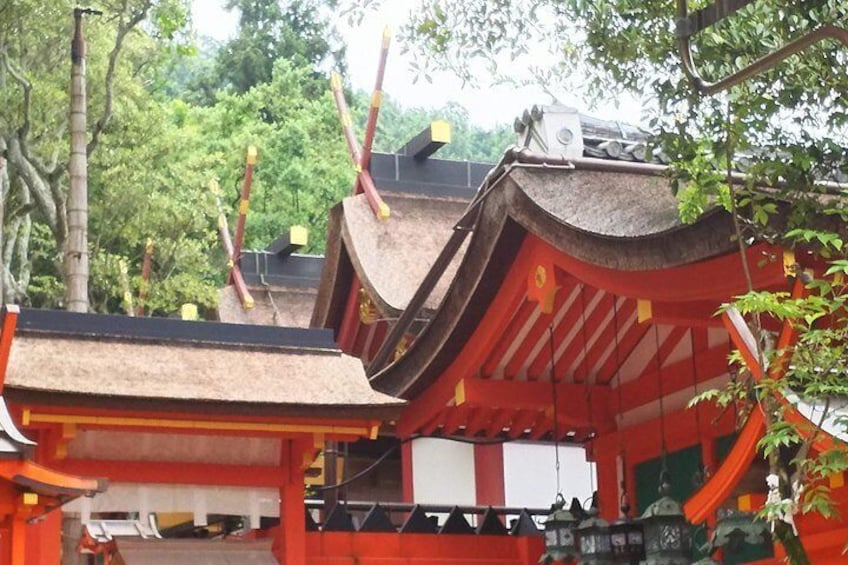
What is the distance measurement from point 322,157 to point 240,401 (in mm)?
21369

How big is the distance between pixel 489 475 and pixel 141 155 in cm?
799

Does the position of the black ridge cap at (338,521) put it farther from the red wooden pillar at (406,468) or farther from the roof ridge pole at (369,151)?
the roof ridge pole at (369,151)

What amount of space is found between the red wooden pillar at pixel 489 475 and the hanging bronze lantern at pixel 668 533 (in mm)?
6832

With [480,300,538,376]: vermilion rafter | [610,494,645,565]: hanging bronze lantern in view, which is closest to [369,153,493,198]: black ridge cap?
[480,300,538,376]: vermilion rafter

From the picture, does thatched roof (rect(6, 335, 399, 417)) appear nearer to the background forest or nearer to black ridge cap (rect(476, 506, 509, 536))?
black ridge cap (rect(476, 506, 509, 536))

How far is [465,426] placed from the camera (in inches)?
469

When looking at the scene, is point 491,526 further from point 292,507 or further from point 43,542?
point 43,542

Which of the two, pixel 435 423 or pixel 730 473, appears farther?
pixel 435 423

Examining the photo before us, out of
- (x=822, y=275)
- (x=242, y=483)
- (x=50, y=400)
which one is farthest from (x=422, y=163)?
(x=822, y=275)

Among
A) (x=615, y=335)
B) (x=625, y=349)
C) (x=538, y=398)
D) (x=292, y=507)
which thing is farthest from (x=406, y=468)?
(x=615, y=335)

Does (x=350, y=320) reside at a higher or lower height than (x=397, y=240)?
lower

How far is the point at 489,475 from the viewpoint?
1620cm

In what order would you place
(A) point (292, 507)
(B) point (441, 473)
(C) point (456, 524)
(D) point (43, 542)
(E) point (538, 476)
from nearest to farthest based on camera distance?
(D) point (43, 542) < (A) point (292, 507) < (C) point (456, 524) < (B) point (441, 473) < (E) point (538, 476)

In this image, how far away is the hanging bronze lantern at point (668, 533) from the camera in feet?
29.6
